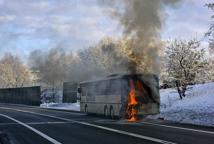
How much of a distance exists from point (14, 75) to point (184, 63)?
106548 mm

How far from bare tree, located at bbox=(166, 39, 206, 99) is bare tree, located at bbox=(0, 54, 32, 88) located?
322 feet

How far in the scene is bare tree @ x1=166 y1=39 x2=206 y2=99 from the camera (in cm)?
4369

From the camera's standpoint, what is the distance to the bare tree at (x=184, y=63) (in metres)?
43.7

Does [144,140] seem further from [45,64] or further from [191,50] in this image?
[45,64]

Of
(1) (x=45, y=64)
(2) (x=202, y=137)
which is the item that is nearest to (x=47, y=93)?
(1) (x=45, y=64)

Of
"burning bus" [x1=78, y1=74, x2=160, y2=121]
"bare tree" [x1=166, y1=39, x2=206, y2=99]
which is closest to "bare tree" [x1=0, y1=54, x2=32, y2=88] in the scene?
"bare tree" [x1=166, y1=39, x2=206, y2=99]

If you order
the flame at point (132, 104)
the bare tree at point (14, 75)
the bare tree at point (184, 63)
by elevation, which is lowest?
the flame at point (132, 104)

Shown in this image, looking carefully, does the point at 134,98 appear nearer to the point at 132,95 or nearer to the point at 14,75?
the point at 132,95

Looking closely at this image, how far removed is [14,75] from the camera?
144375 mm

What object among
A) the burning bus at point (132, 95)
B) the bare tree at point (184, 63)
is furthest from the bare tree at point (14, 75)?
the burning bus at point (132, 95)

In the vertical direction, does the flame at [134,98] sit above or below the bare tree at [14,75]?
below

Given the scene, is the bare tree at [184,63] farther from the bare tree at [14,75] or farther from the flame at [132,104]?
the bare tree at [14,75]

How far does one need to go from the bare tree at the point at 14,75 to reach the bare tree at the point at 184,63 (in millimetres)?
98072

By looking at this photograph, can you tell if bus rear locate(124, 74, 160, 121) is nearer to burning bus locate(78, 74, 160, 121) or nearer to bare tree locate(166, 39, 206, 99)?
burning bus locate(78, 74, 160, 121)
